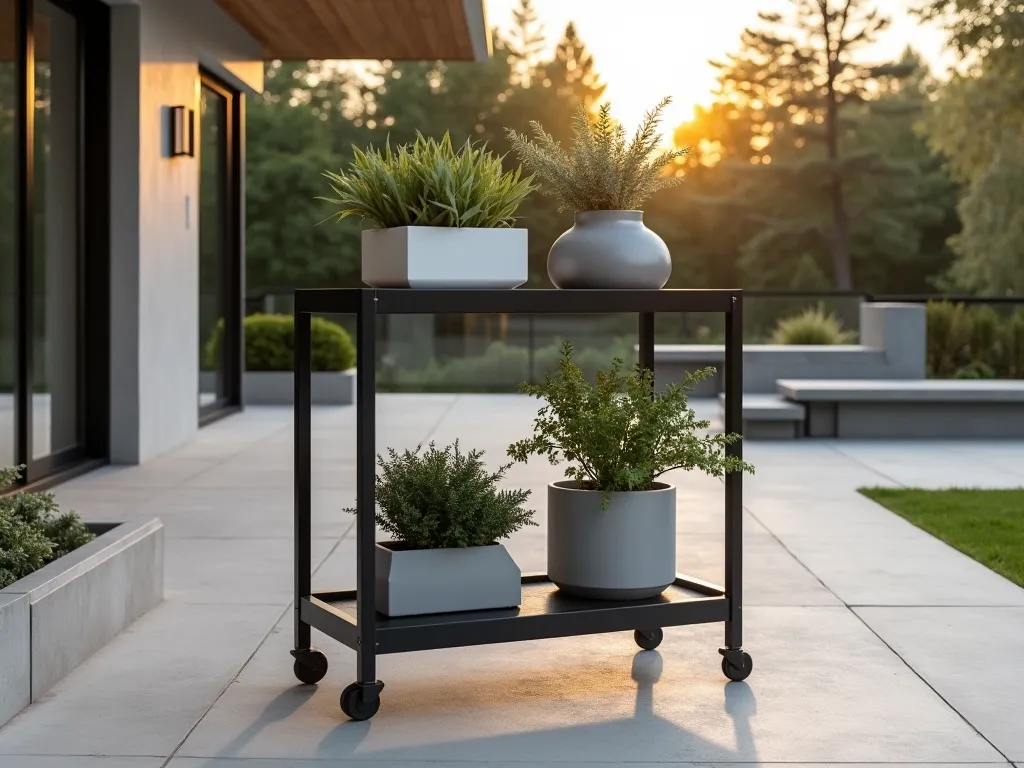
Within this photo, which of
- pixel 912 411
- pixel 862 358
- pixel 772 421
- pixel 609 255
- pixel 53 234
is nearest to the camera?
pixel 609 255

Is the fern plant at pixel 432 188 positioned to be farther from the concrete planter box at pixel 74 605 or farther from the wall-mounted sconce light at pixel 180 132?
the wall-mounted sconce light at pixel 180 132

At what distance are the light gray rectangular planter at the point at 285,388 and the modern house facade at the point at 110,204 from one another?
2.00 metres

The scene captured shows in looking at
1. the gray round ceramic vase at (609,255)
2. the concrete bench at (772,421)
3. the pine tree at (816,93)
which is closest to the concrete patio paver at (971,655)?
the gray round ceramic vase at (609,255)

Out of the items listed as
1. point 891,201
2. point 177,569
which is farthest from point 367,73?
point 177,569

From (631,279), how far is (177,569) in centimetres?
234

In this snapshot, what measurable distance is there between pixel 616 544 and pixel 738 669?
46 cm

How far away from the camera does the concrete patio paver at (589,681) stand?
117 inches

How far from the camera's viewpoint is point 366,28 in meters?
10.2

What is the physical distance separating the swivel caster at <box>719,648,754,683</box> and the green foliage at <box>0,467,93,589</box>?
6.02ft

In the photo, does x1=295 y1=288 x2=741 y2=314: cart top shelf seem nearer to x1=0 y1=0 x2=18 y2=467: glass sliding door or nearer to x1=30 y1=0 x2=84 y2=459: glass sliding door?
x1=0 y1=0 x2=18 y2=467: glass sliding door

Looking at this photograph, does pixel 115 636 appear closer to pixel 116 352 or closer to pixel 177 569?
pixel 177 569

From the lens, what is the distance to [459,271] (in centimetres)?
324

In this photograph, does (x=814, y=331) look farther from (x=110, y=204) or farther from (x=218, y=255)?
(x=110, y=204)

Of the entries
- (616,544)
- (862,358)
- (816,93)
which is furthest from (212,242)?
→ (816,93)
